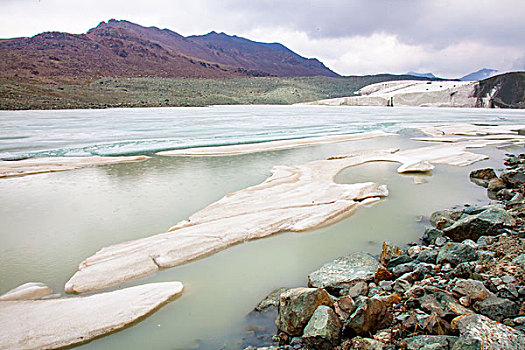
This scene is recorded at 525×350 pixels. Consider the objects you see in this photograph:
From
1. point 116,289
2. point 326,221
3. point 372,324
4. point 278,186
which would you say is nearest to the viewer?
point 372,324

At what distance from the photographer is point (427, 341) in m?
2.27

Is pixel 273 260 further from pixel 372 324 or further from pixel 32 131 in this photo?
pixel 32 131

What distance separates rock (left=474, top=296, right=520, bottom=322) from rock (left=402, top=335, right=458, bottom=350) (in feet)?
1.61

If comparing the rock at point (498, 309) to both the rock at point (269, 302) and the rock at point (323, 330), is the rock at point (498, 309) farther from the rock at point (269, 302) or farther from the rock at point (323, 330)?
the rock at point (269, 302)

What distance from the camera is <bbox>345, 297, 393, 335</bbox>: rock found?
99.8 inches

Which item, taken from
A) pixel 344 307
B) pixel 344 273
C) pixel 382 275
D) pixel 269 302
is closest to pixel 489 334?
pixel 344 307

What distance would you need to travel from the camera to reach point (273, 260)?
4.09 meters

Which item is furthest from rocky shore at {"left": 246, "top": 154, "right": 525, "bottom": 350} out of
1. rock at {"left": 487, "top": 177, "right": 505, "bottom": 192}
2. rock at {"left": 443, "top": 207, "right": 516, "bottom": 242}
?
rock at {"left": 487, "top": 177, "right": 505, "bottom": 192}

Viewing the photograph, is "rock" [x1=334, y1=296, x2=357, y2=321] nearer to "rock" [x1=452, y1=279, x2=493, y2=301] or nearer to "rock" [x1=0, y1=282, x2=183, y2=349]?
"rock" [x1=452, y1=279, x2=493, y2=301]

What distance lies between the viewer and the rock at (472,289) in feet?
8.76

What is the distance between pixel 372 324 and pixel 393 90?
46936 millimetres

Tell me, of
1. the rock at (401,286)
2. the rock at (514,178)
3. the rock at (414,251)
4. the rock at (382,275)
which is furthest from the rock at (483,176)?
the rock at (401,286)

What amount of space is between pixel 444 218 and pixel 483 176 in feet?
11.4

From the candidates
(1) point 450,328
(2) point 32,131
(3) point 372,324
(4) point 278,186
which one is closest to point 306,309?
(3) point 372,324
